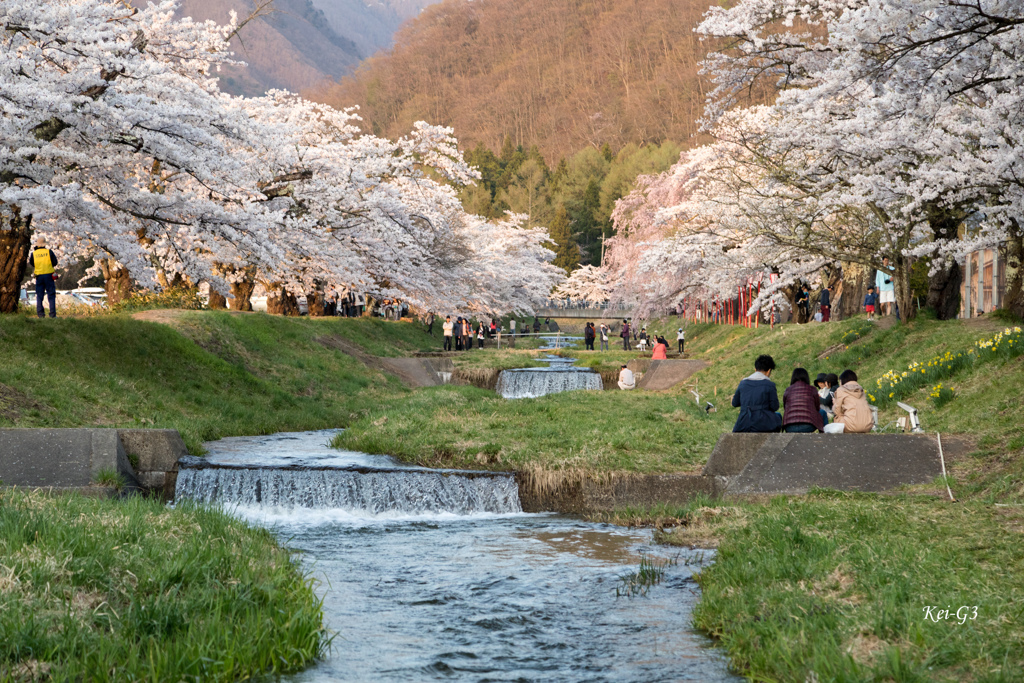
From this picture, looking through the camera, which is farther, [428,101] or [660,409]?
[428,101]

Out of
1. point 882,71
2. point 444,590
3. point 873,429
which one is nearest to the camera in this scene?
point 444,590

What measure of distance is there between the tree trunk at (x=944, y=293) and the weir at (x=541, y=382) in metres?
13.3

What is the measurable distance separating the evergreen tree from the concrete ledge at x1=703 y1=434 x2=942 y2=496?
8509 cm

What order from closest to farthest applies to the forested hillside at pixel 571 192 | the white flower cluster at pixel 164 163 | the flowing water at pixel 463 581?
the flowing water at pixel 463 581 → the white flower cluster at pixel 164 163 → the forested hillside at pixel 571 192

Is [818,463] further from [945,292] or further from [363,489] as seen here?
[945,292]

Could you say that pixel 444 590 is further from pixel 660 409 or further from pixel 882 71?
pixel 660 409

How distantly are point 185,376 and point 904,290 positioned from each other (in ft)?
54.6

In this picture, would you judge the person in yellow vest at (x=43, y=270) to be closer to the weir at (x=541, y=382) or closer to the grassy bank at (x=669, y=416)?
the grassy bank at (x=669, y=416)

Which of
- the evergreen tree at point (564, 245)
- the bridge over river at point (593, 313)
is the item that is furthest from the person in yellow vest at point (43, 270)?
the evergreen tree at point (564, 245)

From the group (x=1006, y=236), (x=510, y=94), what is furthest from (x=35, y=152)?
(x=510, y=94)

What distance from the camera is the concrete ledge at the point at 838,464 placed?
1036 cm

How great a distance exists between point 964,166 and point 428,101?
178m

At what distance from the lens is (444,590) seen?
7.77m

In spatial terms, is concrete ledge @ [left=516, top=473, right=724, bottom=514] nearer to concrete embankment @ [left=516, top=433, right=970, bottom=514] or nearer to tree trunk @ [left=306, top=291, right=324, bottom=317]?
concrete embankment @ [left=516, top=433, right=970, bottom=514]
